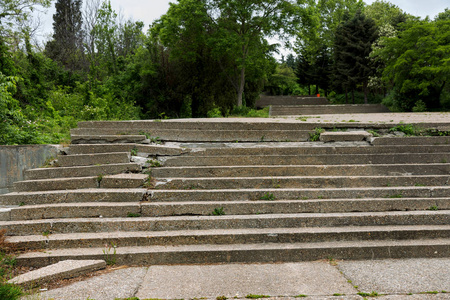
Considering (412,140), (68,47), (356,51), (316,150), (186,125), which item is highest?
(68,47)

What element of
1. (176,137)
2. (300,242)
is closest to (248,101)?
(176,137)

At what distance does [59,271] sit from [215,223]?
205 cm

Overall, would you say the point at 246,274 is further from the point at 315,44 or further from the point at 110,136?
the point at 315,44

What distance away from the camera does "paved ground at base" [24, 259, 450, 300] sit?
3.30 m

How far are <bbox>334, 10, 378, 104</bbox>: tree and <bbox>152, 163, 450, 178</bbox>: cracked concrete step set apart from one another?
75.6 ft

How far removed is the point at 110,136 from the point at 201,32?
57.9 ft

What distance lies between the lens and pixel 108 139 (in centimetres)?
655

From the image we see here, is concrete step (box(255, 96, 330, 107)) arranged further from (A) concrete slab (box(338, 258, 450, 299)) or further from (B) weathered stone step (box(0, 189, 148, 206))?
(A) concrete slab (box(338, 258, 450, 299))

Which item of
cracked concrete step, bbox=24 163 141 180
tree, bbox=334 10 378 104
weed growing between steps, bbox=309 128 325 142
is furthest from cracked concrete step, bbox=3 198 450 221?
tree, bbox=334 10 378 104

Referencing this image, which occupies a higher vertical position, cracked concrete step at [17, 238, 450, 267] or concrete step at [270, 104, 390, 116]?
concrete step at [270, 104, 390, 116]

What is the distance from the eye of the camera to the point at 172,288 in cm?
347

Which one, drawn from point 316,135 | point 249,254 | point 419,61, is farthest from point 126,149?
point 419,61

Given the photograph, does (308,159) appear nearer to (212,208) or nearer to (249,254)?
(212,208)

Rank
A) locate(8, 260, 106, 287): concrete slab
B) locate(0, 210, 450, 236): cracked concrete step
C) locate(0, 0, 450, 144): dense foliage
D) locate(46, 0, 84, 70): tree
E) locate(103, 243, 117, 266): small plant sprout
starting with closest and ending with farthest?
1. locate(8, 260, 106, 287): concrete slab
2. locate(103, 243, 117, 266): small plant sprout
3. locate(0, 210, 450, 236): cracked concrete step
4. locate(0, 0, 450, 144): dense foliage
5. locate(46, 0, 84, 70): tree
